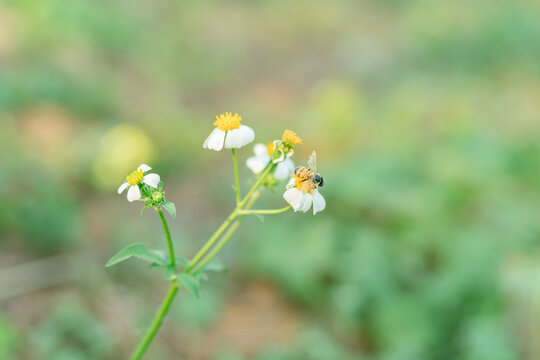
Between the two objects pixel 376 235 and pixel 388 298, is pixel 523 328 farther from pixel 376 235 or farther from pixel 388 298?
pixel 376 235

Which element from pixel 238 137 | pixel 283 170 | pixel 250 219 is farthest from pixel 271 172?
pixel 250 219

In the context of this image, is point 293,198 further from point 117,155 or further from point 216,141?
point 117,155

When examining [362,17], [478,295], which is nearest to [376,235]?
[478,295]

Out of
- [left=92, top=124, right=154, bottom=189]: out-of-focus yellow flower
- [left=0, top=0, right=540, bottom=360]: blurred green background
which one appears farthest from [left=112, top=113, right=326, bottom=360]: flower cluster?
[left=92, top=124, right=154, bottom=189]: out-of-focus yellow flower

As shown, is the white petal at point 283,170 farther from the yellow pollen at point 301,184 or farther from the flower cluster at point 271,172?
the yellow pollen at point 301,184

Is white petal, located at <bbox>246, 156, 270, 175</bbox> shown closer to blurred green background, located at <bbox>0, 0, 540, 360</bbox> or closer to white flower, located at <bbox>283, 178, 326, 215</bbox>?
white flower, located at <bbox>283, 178, 326, 215</bbox>

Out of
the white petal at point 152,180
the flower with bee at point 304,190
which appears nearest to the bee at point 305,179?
the flower with bee at point 304,190
